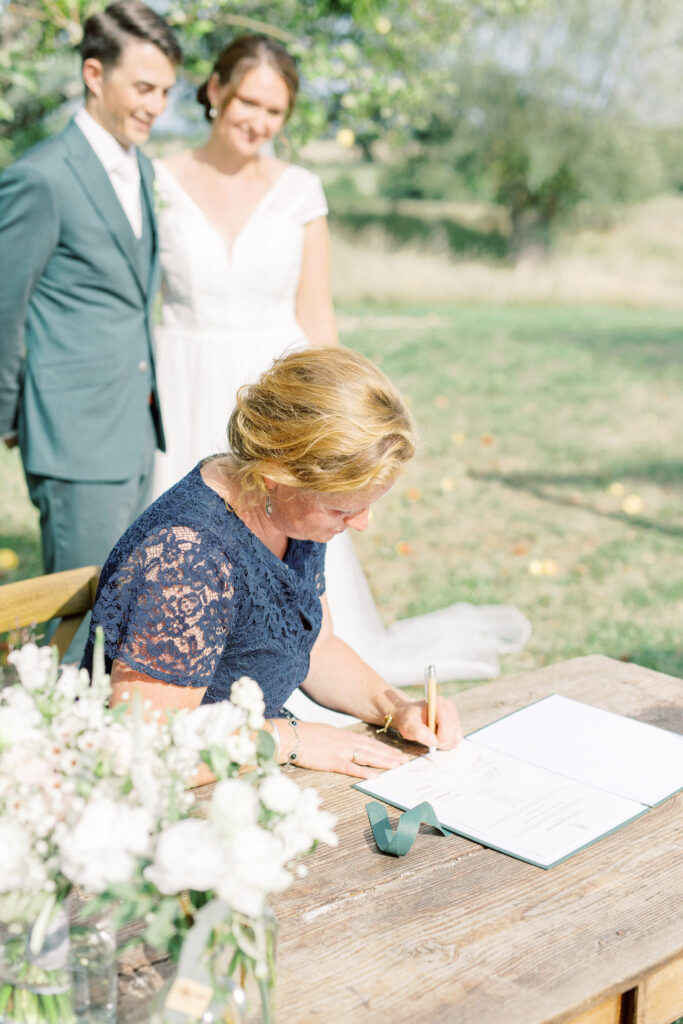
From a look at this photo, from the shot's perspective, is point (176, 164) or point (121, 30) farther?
point (176, 164)

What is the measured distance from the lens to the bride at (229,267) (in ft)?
12.1

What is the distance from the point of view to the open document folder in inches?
69.4

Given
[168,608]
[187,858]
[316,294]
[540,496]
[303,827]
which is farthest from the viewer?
[540,496]

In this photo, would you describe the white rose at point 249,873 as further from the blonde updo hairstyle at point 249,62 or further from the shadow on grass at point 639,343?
the shadow on grass at point 639,343

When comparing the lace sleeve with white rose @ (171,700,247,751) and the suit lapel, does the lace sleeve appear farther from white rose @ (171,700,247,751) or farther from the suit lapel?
the suit lapel

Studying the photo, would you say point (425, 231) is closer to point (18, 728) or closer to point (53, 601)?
point (53, 601)

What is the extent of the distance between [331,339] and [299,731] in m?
2.16

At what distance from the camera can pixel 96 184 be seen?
10.8 feet

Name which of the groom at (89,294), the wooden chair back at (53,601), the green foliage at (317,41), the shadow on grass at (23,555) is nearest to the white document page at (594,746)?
the wooden chair back at (53,601)

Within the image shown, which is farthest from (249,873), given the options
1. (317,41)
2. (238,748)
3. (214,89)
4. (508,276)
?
(508,276)

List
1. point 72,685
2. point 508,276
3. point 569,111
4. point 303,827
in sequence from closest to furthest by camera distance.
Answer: point 303,827 < point 72,685 < point 508,276 < point 569,111

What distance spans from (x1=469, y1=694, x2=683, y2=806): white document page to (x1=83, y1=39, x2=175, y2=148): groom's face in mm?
2260

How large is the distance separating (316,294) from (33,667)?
9.76 feet

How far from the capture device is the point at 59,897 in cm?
108
